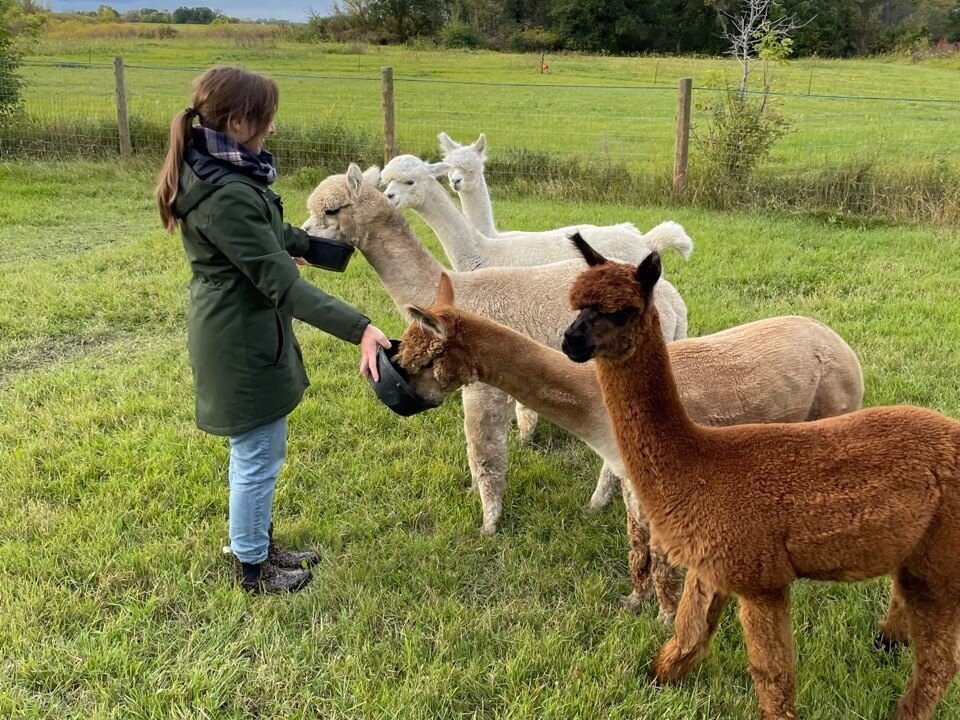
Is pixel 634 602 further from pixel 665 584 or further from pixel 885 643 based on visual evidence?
pixel 885 643

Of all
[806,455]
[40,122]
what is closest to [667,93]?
[40,122]

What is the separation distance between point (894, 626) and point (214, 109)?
3.07 metres

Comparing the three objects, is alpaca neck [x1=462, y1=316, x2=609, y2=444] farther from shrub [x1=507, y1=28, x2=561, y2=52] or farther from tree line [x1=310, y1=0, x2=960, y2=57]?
shrub [x1=507, y1=28, x2=561, y2=52]

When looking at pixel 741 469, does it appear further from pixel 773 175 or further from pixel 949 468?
pixel 773 175

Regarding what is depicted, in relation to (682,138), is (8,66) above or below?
above

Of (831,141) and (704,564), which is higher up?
(831,141)

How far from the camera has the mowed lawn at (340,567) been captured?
2453 mm

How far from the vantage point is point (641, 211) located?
30.6ft

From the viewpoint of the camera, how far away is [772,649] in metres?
2.16

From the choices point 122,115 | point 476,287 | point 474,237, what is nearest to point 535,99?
point 122,115

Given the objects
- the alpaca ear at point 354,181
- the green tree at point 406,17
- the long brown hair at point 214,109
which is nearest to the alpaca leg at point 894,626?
the long brown hair at point 214,109

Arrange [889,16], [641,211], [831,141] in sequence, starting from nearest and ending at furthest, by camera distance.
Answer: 1. [641,211]
2. [831,141]
3. [889,16]

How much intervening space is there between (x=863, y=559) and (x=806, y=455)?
12.9 inches

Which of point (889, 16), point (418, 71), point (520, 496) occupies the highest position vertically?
point (889, 16)
